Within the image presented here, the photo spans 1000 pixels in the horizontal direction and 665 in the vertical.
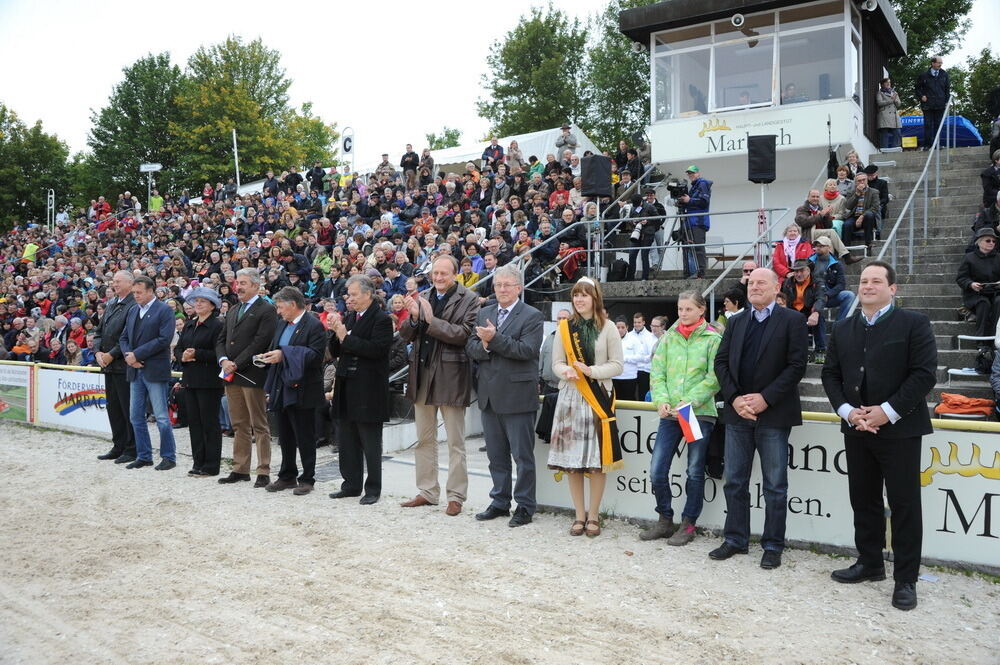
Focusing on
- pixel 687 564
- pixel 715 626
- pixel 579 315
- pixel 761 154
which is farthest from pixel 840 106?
pixel 715 626

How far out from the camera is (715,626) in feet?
13.9

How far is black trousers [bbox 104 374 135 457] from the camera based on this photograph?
924 cm

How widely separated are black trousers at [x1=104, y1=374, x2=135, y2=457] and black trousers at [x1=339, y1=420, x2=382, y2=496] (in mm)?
3542

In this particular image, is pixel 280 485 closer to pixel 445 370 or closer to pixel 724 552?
pixel 445 370

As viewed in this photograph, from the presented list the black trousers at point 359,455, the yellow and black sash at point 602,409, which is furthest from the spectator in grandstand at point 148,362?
the yellow and black sash at point 602,409

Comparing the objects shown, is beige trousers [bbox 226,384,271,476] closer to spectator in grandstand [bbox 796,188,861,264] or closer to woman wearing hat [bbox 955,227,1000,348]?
spectator in grandstand [bbox 796,188,861,264]

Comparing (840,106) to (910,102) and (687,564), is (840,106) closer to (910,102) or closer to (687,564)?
(687,564)

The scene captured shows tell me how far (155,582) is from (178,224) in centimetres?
2145

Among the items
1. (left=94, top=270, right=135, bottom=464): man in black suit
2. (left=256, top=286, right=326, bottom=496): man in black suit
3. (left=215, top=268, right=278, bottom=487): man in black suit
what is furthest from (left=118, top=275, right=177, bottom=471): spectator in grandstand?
(left=256, top=286, right=326, bottom=496): man in black suit

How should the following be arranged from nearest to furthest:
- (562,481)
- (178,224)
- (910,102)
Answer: (562,481) < (178,224) < (910,102)

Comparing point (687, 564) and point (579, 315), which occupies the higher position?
point (579, 315)

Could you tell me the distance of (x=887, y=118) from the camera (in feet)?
50.5

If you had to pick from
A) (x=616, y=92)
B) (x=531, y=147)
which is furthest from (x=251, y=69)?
(x=531, y=147)

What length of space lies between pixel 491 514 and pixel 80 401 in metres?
7.78
